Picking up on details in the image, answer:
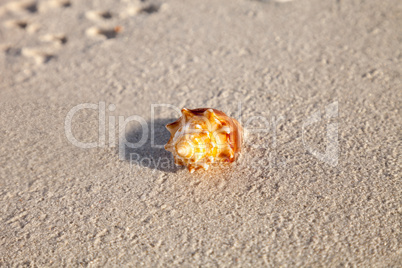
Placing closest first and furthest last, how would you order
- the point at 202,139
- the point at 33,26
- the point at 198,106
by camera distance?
the point at 202,139 < the point at 198,106 < the point at 33,26

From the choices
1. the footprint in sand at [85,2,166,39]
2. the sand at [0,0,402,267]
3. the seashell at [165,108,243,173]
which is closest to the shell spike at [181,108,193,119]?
the seashell at [165,108,243,173]

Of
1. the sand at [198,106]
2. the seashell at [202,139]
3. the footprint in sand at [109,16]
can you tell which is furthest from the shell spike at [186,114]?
the footprint in sand at [109,16]

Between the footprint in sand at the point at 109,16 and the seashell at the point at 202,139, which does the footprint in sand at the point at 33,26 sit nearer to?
the footprint in sand at the point at 109,16

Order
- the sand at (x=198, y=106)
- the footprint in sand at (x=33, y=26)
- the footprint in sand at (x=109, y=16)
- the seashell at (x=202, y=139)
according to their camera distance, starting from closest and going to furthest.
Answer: the sand at (x=198, y=106), the seashell at (x=202, y=139), the footprint in sand at (x=33, y=26), the footprint in sand at (x=109, y=16)

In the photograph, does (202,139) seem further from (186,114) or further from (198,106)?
(198,106)

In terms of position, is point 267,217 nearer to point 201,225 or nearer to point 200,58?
point 201,225

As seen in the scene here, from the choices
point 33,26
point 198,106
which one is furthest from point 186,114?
point 33,26
